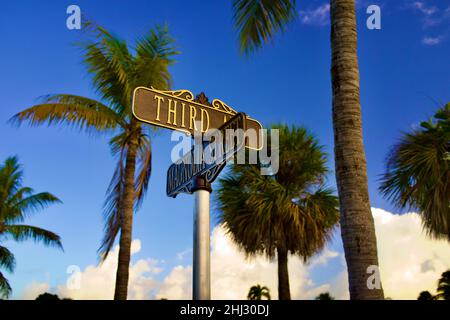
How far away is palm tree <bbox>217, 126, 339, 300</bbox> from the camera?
15.5m

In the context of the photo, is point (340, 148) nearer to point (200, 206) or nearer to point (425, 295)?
point (200, 206)

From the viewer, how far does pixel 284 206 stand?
15.4 m

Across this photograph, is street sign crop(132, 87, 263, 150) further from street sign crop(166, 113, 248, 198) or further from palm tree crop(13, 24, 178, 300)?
palm tree crop(13, 24, 178, 300)

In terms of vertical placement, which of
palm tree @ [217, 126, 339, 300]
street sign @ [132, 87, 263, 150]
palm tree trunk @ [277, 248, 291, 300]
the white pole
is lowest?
the white pole

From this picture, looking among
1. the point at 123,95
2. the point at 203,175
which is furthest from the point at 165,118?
the point at 123,95

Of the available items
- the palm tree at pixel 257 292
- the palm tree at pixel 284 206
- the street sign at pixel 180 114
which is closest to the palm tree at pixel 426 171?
the palm tree at pixel 284 206

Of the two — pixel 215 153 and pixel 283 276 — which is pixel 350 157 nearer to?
pixel 215 153

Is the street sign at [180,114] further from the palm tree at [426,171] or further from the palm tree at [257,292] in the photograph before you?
the palm tree at [257,292]

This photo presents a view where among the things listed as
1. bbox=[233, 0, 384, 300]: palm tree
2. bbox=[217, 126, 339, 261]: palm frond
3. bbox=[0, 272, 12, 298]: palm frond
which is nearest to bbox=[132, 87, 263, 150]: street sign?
bbox=[233, 0, 384, 300]: palm tree

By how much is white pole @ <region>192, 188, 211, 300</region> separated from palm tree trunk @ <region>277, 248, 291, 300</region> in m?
12.9

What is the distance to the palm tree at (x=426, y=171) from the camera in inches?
417

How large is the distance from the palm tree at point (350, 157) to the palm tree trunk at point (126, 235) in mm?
7223
